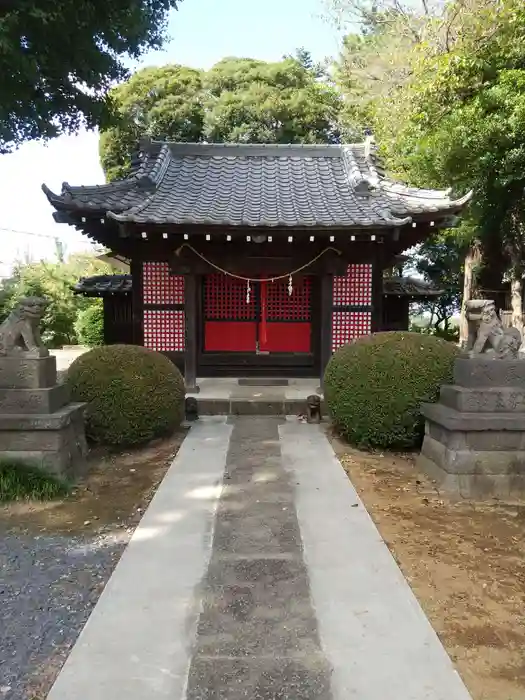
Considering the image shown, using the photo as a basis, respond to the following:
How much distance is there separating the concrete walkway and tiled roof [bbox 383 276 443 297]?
27.9 ft

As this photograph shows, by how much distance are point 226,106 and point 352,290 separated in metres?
18.2

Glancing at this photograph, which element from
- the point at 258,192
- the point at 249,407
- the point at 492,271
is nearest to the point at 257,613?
the point at 249,407

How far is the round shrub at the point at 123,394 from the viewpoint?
20.6 ft

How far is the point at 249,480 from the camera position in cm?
535

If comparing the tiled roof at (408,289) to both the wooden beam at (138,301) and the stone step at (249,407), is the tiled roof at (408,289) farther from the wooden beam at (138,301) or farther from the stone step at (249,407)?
the wooden beam at (138,301)

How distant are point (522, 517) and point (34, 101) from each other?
35.8 feet

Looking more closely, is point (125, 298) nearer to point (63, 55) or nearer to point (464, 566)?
point (63, 55)

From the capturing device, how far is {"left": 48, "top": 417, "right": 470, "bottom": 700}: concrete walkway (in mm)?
2387

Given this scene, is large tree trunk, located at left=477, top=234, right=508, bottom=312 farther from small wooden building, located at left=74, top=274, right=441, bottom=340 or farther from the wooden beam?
the wooden beam

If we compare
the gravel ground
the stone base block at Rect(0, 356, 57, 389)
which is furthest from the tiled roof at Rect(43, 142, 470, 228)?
the gravel ground

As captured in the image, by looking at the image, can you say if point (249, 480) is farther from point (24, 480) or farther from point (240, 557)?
point (24, 480)

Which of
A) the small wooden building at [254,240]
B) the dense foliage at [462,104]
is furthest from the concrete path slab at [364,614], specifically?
the dense foliage at [462,104]

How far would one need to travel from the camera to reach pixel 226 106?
2462 cm

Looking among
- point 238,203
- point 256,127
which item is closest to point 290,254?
point 238,203
